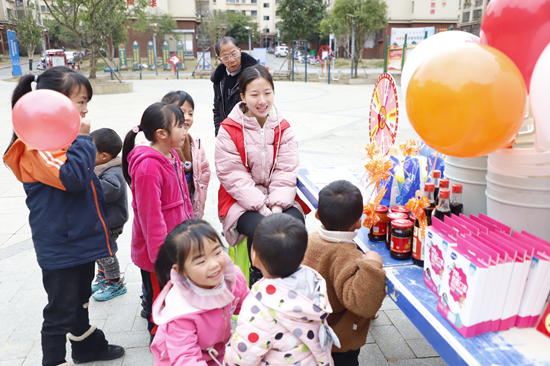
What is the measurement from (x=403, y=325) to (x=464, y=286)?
5.13 ft

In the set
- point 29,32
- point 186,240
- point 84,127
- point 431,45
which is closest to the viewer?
point 186,240

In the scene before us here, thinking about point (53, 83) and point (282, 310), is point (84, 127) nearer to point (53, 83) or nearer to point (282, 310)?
point (53, 83)

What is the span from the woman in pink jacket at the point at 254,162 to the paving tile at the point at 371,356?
82 centimetres

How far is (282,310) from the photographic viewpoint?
4.26 feet

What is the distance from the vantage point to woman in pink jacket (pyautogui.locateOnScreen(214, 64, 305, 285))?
8.00ft

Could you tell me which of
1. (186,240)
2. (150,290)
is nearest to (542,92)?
(186,240)

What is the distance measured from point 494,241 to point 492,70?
52cm

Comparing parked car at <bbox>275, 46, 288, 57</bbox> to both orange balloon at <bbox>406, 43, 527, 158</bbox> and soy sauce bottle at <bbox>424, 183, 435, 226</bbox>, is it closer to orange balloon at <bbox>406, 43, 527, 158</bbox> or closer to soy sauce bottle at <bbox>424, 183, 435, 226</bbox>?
soy sauce bottle at <bbox>424, 183, 435, 226</bbox>

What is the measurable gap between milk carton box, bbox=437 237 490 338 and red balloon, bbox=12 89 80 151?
59.7 inches

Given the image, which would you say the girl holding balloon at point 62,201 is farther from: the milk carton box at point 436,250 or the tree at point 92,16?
the tree at point 92,16

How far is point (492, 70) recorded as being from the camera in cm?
114

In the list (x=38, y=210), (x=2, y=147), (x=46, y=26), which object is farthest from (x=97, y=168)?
(x=46, y=26)

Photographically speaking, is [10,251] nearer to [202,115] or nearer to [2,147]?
[2,147]

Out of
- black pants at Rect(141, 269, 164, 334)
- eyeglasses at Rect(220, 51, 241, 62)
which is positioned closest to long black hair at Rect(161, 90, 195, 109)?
eyeglasses at Rect(220, 51, 241, 62)
